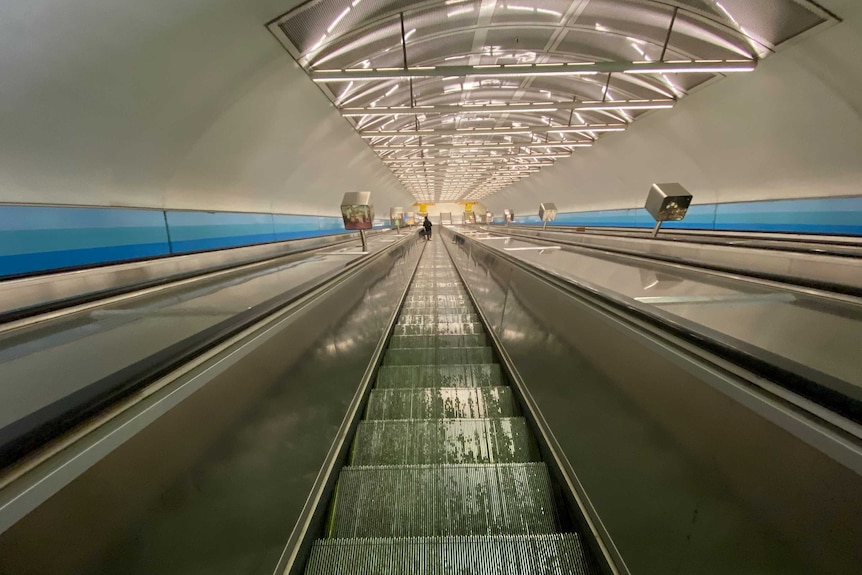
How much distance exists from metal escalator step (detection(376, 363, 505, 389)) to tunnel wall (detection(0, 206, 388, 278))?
10.8 feet

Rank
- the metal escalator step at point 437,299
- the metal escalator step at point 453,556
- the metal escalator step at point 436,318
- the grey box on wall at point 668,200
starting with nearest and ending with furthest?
the metal escalator step at point 453,556
the grey box on wall at point 668,200
the metal escalator step at point 436,318
the metal escalator step at point 437,299

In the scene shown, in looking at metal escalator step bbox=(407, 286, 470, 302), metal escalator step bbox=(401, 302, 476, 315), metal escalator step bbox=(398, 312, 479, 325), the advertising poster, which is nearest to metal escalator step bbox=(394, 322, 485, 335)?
metal escalator step bbox=(398, 312, 479, 325)

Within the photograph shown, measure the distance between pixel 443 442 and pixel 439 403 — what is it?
562 mm

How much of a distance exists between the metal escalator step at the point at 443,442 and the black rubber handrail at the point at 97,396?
137cm

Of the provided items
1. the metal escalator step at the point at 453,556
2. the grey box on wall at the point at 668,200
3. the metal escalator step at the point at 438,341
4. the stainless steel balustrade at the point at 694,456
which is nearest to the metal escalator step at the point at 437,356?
the metal escalator step at the point at 438,341

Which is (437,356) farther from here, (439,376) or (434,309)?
(434,309)

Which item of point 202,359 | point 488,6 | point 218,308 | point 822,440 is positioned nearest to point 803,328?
point 822,440

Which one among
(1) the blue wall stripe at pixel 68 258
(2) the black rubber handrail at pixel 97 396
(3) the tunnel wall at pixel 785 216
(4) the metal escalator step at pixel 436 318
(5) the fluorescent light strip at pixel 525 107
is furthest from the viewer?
(5) the fluorescent light strip at pixel 525 107

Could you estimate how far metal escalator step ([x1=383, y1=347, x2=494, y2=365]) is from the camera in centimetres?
406

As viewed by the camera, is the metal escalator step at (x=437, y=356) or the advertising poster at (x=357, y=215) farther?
the advertising poster at (x=357, y=215)

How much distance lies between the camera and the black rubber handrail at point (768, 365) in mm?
794

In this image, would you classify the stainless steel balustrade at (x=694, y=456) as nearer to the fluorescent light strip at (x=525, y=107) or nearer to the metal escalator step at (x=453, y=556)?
the metal escalator step at (x=453, y=556)

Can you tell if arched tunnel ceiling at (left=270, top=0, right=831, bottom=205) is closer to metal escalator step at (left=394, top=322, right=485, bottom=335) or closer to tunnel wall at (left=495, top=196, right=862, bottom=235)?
tunnel wall at (left=495, top=196, right=862, bottom=235)

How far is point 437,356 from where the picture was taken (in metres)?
4.11
